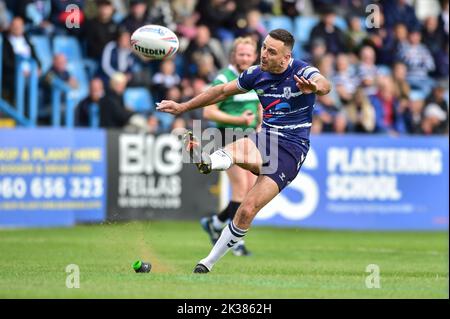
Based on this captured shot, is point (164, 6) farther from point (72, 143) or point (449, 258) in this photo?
point (449, 258)

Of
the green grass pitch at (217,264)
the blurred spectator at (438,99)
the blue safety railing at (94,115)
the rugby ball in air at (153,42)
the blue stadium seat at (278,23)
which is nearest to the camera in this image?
the green grass pitch at (217,264)

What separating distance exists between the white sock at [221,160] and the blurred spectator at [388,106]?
43.0 feet

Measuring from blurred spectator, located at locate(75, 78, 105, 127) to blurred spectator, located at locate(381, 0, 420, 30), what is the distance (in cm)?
840

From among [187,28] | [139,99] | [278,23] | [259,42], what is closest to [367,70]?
[278,23]

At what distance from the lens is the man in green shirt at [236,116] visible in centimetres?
1424

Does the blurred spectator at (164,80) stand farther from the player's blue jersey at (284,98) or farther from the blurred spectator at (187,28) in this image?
the player's blue jersey at (284,98)

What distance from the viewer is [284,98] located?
439 inches

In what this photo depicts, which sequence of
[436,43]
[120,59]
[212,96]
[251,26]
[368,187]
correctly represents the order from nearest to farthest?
1. [212,96]
2. [368,187]
3. [120,59]
4. [251,26]
5. [436,43]

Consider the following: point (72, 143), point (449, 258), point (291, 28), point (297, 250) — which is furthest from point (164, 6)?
point (449, 258)

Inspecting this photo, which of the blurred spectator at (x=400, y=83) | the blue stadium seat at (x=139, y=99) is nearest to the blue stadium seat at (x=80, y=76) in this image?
the blue stadium seat at (x=139, y=99)

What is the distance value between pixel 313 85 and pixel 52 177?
391 inches

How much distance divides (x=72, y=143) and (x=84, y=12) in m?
4.04

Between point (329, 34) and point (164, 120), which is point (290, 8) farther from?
point (164, 120)

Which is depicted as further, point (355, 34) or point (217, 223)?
point (355, 34)
